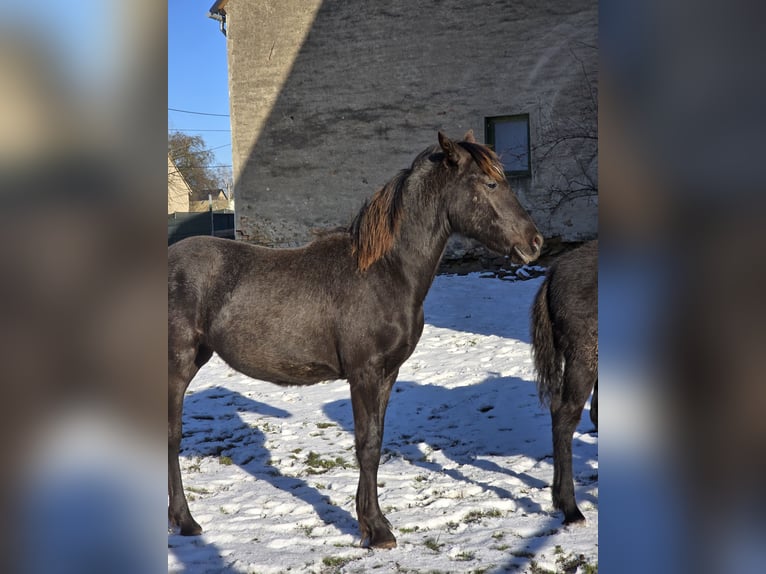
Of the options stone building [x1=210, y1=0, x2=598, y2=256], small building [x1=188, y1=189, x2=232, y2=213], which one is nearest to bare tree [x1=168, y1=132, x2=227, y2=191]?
small building [x1=188, y1=189, x2=232, y2=213]

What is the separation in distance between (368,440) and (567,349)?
138cm

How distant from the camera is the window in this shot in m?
12.8

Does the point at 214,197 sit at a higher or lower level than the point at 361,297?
higher

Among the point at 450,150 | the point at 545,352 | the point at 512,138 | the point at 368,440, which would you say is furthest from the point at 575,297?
the point at 512,138

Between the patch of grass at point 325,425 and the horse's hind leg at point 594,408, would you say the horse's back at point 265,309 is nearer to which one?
the patch of grass at point 325,425

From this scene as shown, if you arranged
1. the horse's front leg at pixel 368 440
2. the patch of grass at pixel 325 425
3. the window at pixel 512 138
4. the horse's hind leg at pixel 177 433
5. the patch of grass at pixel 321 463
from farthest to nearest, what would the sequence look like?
1. the window at pixel 512 138
2. the patch of grass at pixel 325 425
3. the patch of grass at pixel 321 463
4. the horse's hind leg at pixel 177 433
5. the horse's front leg at pixel 368 440

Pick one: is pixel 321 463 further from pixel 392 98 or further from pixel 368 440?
pixel 392 98

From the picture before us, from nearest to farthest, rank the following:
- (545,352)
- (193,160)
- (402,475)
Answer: (545,352)
(402,475)
(193,160)

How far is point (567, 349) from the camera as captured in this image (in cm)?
385

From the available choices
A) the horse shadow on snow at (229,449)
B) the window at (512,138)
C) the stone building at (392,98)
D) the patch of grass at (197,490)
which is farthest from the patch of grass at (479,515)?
the window at (512,138)

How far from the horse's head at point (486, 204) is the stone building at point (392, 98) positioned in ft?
25.5

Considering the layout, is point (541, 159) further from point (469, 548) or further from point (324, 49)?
point (469, 548)

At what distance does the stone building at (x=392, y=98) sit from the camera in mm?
12055
